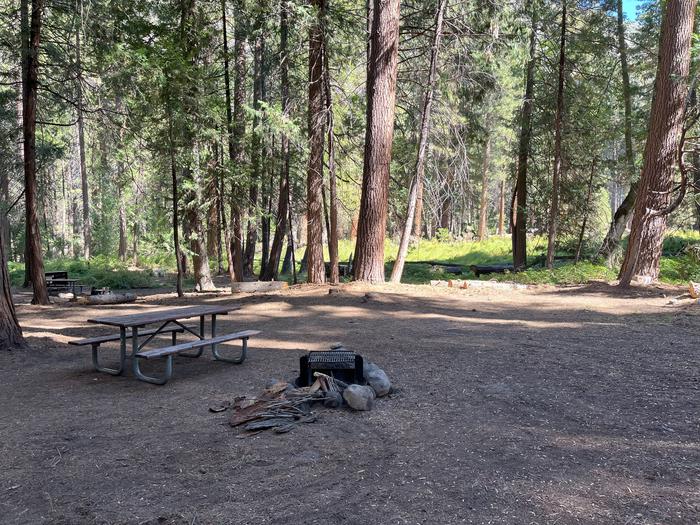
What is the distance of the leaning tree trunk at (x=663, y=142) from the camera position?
11.4 metres

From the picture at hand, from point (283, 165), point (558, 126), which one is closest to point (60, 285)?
point (283, 165)

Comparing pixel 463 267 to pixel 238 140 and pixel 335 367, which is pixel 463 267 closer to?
pixel 238 140

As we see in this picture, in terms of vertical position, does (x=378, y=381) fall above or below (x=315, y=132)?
below

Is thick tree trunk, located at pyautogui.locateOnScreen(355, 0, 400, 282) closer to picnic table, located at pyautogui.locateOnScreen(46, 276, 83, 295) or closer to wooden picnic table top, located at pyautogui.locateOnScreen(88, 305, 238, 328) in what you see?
wooden picnic table top, located at pyautogui.locateOnScreen(88, 305, 238, 328)

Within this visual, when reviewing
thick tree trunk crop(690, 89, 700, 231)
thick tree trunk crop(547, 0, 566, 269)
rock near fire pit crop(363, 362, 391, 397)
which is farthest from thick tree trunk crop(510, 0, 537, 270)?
rock near fire pit crop(363, 362, 391, 397)

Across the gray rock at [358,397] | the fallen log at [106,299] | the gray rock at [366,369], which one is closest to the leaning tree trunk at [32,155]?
the fallen log at [106,299]

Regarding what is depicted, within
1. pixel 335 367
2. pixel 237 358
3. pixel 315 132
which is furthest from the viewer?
pixel 315 132

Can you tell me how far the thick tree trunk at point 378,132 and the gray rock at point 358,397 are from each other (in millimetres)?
7580

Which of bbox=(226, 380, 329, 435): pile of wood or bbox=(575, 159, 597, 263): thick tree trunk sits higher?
bbox=(575, 159, 597, 263): thick tree trunk

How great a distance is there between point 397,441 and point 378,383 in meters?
1.10

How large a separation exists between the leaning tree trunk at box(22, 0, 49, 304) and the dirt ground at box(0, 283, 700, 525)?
6.81m

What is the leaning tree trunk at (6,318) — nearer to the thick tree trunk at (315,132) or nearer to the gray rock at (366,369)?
the gray rock at (366,369)

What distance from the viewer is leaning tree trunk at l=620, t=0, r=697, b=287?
37.3 feet

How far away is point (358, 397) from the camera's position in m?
4.61
